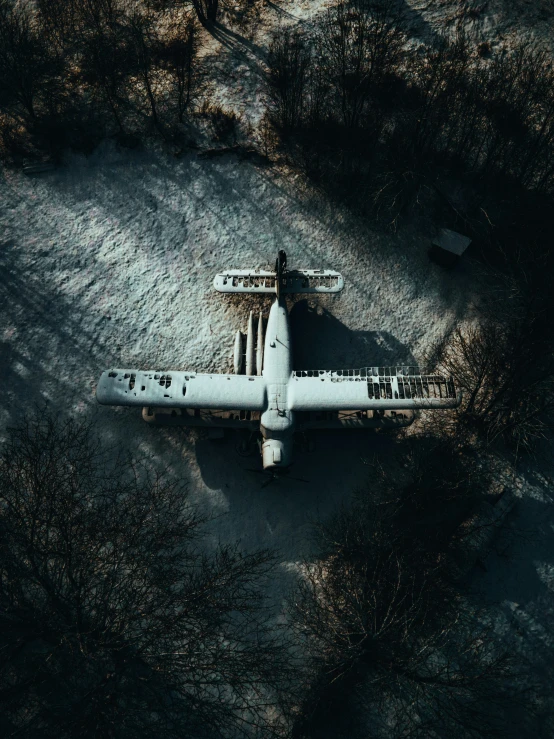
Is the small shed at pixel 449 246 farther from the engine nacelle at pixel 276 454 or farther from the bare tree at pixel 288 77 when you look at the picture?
the engine nacelle at pixel 276 454

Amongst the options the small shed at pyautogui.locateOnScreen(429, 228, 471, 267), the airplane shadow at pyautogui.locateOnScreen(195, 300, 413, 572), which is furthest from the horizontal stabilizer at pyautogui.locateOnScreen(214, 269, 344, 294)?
the small shed at pyautogui.locateOnScreen(429, 228, 471, 267)

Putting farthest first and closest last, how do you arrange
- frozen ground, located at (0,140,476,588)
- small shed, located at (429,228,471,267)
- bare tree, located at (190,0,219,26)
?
1. bare tree, located at (190,0,219,26)
2. small shed, located at (429,228,471,267)
3. frozen ground, located at (0,140,476,588)

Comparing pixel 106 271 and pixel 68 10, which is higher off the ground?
pixel 68 10

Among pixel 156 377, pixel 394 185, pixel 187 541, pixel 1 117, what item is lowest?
pixel 187 541

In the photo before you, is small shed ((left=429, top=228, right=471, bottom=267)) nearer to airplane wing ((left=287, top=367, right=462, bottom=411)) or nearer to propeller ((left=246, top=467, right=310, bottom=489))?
airplane wing ((left=287, top=367, right=462, bottom=411))

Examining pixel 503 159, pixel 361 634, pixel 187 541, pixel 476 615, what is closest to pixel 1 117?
pixel 187 541

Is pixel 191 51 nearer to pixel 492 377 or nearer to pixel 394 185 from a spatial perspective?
pixel 394 185
